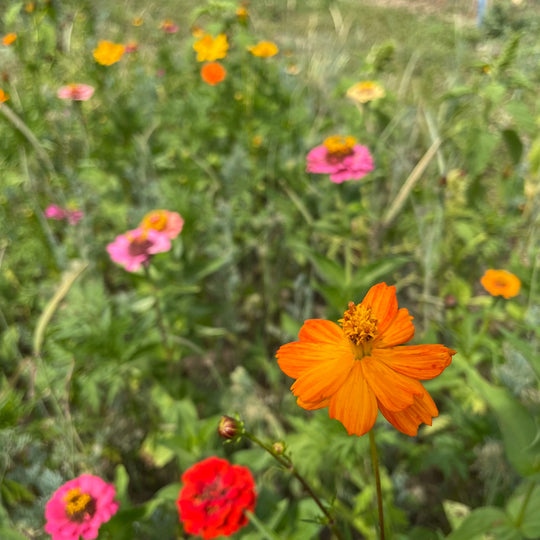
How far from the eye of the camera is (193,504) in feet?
2.69

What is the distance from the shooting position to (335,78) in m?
2.63

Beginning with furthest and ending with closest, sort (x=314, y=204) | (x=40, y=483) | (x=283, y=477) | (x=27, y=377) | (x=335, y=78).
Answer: (x=335, y=78)
(x=314, y=204)
(x=27, y=377)
(x=283, y=477)
(x=40, y=483)

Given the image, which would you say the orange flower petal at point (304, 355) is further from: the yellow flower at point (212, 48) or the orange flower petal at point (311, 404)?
the yellow flower at point (212, 48)

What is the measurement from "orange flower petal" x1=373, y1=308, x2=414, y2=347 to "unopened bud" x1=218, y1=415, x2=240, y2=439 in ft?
0.69

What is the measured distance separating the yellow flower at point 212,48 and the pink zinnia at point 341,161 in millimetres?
762

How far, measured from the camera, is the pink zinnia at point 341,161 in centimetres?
121

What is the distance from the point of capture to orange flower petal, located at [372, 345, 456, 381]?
1.62 feet

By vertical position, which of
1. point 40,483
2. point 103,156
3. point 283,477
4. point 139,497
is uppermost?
point 103,156

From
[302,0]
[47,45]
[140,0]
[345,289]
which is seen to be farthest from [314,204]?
[140,0]

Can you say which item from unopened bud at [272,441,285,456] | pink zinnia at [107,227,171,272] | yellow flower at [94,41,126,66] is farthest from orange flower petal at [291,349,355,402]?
yellow flower at [94,41,126,66]

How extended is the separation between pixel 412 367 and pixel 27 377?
142cm

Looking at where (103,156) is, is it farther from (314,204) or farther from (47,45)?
(314,204)

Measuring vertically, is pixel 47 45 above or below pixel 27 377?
above

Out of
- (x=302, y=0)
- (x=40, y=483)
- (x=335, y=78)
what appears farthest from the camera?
(x=302, y=0)
